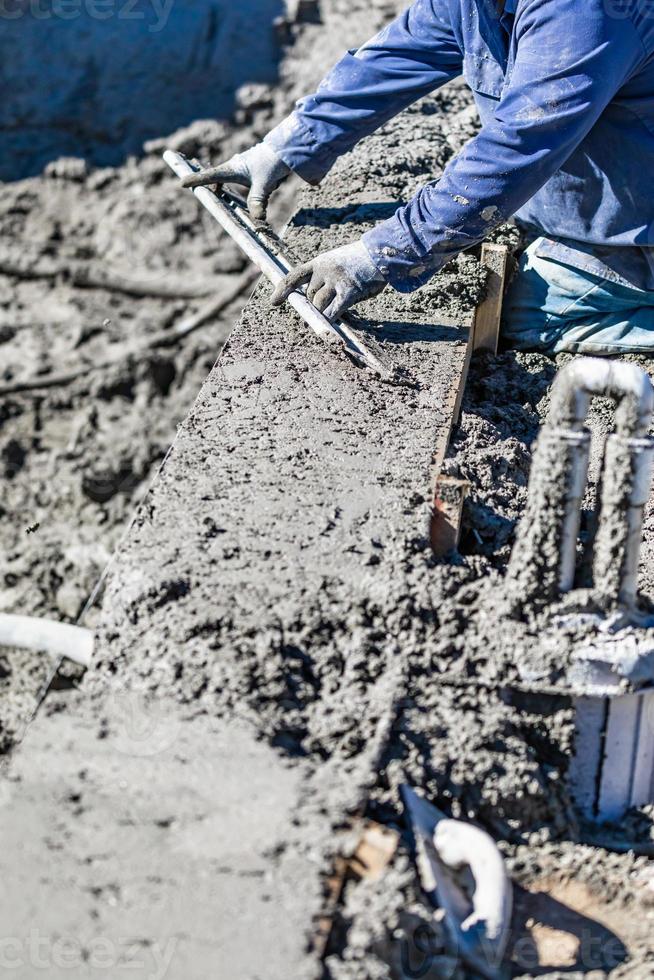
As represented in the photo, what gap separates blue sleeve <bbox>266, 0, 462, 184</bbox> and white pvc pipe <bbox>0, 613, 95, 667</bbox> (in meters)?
2.01

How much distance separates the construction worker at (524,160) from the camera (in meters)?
2.96

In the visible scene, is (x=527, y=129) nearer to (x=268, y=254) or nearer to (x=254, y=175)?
(x=268, y=254)

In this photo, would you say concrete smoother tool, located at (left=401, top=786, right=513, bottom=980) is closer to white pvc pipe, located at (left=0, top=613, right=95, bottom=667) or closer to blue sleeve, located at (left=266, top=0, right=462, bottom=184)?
white pvc pipe, located at (left=0, top=613, right=95, bottom=667)

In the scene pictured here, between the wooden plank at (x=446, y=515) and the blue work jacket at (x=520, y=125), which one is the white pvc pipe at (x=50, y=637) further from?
the blue work jacket at (x=520, y=125)

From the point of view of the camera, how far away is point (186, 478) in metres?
2.83

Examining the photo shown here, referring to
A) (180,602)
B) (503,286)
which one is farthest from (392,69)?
(180,602)

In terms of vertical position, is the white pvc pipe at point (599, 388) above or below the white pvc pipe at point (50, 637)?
above

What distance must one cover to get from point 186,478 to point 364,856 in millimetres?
1159

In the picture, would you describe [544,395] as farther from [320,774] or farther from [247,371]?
[320,774]

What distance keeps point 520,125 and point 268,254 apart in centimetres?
100

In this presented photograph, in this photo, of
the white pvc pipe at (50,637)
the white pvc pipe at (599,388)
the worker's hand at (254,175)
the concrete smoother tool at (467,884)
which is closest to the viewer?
the concrete smoother tool at (467,884)

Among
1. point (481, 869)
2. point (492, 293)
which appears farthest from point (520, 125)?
point (481, 869)

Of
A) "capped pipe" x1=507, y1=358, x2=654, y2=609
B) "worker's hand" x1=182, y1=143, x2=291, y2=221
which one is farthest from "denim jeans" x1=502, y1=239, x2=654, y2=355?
"capped pipe" x1=507, y1=358, x2=654, y2=609

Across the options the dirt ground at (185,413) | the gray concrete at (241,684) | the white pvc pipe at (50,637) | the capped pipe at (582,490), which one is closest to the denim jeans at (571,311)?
the dirt ground at (185,413)
